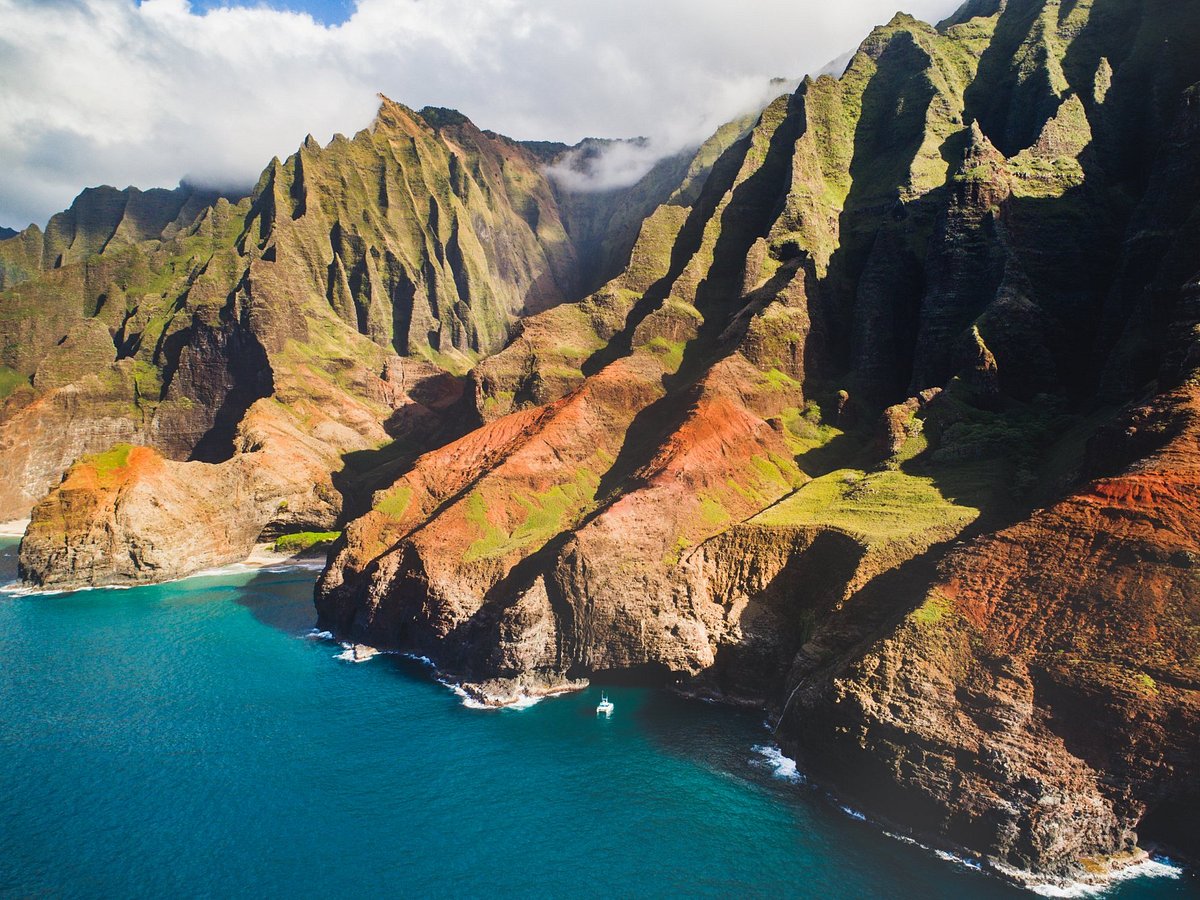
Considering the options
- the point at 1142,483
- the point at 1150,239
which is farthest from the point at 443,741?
the point at 1150,239

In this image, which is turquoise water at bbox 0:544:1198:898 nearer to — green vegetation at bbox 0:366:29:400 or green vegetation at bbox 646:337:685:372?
green vegetation at bbox 646:337:685:372

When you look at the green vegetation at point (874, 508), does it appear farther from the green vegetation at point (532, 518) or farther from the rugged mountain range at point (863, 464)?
the green vegetation at point (532, 518)

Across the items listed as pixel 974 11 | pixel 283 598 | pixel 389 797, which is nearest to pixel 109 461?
pixel 283 598

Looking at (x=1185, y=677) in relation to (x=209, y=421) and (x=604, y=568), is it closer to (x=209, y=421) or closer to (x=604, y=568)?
(x=604, y=568)

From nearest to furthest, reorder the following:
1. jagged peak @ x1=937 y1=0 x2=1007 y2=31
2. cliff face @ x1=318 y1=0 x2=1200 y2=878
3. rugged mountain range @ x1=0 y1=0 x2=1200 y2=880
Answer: cliff face @ x1=318 y1=0 x2=1200 y2=878 < rugged mountain range @ x1=0 y1=0 x2=1200 y2=880 < jagged peak @ x1=937 y1=0 x2=1007 y2=31

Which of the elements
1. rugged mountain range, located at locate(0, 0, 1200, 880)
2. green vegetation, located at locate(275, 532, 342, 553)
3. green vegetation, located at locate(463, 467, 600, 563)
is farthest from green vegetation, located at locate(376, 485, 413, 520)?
green vegetation, located at locate(275, 532, 342, 553)

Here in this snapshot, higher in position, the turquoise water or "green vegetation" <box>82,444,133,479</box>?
"green vegetation" <box>82,444,133,479</box>

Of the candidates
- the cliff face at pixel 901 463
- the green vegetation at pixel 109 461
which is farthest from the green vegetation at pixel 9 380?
the cliff face at pixel 901 463
